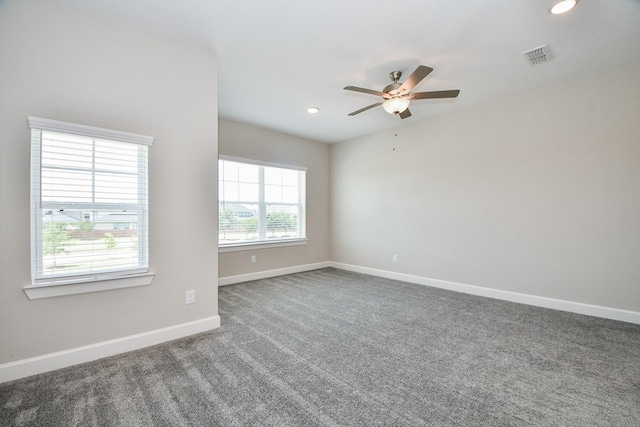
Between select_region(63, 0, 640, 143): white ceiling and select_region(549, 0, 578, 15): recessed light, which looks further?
select_region(63, 0, 640, 143): white ceiling

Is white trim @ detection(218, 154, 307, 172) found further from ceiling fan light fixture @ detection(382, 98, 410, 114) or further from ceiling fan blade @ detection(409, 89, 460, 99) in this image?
ceiling fan blade @ detection(409, 89, 460, 99)

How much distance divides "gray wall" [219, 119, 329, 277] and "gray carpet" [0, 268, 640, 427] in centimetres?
165

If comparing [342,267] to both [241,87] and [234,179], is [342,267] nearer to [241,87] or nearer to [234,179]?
[234,179]

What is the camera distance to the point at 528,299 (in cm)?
357

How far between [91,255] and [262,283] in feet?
8.91

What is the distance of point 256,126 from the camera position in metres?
4.89

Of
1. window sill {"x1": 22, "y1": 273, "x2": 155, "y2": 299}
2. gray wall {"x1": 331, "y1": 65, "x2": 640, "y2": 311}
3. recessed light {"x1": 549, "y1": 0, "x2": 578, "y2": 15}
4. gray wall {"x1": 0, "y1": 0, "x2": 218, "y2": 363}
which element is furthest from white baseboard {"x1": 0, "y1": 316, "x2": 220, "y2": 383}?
recessed light {"x1": 549, "y1": 0, "x2": 578, "y2": 15}

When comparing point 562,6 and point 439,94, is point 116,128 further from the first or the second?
point 562,6

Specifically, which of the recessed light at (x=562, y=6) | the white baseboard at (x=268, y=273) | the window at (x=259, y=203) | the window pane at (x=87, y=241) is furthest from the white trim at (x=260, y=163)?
the recessed light at (x=562, y=6)

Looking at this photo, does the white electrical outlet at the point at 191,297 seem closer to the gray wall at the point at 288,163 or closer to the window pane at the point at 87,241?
the window pane at the point at 87,241

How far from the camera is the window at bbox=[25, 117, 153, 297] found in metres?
2.01

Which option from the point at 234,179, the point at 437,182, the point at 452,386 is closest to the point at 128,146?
the point at 234,179

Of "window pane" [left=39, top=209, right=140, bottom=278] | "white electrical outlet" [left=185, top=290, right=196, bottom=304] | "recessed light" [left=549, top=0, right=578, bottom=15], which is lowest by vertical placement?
"white electrical outlet" [left=185, top=290, right=196, bottom=304]

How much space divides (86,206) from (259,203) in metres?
2.94
